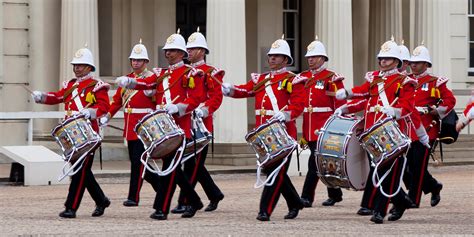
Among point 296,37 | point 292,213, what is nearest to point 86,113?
point 292,213

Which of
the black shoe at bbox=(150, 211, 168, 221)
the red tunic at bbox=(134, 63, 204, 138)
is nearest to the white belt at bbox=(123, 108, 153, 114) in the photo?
the red tunic at bbox=(134, 63, 204, 138)

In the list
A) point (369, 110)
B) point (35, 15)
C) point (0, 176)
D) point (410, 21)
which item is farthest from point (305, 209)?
point (410, 21)

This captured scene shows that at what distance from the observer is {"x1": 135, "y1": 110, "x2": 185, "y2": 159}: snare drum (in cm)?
1595

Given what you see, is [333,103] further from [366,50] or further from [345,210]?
[366,50]

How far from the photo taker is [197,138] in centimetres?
1717

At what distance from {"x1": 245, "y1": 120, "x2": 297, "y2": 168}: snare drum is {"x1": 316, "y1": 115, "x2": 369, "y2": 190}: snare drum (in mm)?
580

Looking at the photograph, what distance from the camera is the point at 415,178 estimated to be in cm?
1766

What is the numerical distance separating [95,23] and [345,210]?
33.3 feet

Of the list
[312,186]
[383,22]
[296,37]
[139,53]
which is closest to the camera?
[139,53]

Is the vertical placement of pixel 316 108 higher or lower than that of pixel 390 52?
lower

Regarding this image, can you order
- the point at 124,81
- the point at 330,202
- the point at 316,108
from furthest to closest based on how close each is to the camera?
the point at 316,108 → the point at 330,202 → the point at 124,81

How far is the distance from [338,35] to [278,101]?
37.7 ft

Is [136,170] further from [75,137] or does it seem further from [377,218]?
[377,218]

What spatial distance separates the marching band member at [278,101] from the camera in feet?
53.3
